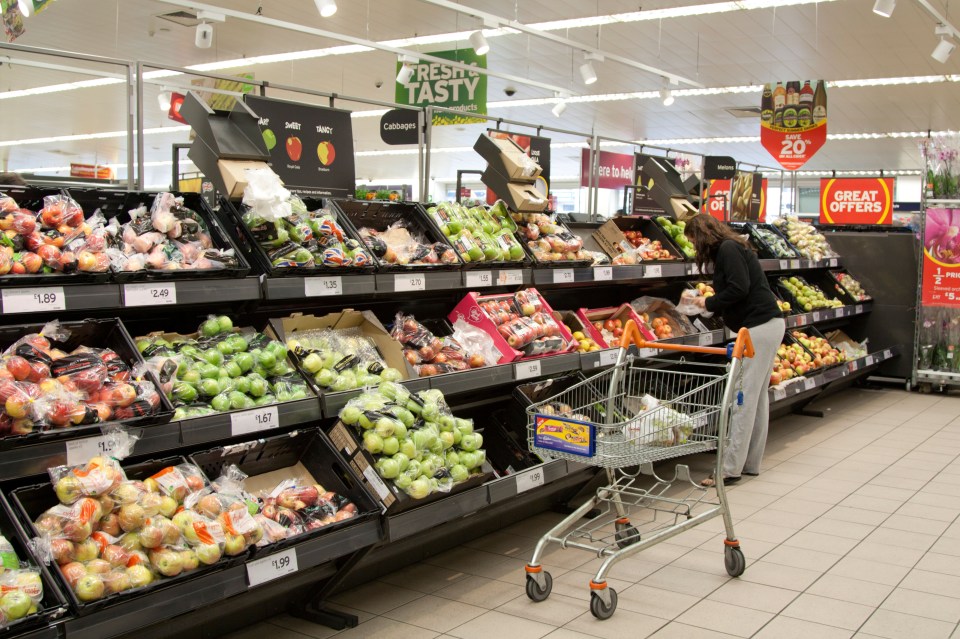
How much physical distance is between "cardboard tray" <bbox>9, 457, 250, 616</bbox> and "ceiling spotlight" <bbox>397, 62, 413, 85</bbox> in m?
9.66

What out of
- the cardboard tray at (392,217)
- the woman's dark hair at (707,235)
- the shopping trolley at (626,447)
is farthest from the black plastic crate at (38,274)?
the woman's dark hair at (707,235)

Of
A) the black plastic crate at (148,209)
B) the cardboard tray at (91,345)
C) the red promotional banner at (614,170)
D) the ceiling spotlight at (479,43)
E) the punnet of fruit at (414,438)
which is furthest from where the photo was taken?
the red promotional banner at (614,170)

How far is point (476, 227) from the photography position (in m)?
4.45

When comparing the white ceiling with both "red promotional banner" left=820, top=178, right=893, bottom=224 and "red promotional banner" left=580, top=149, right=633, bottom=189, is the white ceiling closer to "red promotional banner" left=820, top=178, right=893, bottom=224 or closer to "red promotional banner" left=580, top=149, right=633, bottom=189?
"red promotional banner" left=580, top=149, right=633, bottom=189

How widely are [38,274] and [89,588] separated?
0.94m

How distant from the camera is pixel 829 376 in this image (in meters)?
7.39

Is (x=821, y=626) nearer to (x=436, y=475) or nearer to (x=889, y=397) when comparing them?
(x=436, y=475)

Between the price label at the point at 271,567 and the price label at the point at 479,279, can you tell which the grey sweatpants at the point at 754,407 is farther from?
the price label at the point at 271,567

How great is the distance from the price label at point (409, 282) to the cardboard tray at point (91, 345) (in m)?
1.19

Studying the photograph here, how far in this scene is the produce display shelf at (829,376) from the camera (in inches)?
253

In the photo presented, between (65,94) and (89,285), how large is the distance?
1646 centimetres

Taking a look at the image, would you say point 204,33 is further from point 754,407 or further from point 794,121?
point 754,407

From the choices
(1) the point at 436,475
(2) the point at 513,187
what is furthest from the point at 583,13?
(1) the point at 436,475

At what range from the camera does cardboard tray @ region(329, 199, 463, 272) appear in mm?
3914
